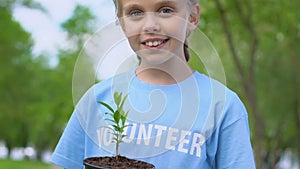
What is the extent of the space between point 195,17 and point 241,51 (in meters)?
12.1

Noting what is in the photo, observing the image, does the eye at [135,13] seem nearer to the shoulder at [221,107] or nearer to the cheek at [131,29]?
the cheek at [131,29]

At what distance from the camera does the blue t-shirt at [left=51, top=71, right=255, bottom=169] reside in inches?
51.9

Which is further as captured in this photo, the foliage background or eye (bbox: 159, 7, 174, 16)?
the foliage background

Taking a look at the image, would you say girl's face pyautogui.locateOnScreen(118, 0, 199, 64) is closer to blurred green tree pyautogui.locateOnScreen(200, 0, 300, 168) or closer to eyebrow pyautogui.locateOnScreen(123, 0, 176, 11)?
eyebrow pyautogui.locateOnScreen(123, 0, 176, 11)

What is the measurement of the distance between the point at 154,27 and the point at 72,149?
1.52 ft

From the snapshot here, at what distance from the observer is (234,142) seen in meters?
1.36

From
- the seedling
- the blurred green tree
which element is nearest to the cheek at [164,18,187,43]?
the seedling

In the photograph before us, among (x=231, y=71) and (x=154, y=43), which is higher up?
(x=231, y=71)

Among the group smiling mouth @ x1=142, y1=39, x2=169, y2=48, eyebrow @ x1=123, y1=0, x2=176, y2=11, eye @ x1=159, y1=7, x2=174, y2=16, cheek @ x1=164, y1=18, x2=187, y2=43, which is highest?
eyebrow @ x1=123, y1=0, x2=176, y2=11

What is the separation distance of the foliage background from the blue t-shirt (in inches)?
322

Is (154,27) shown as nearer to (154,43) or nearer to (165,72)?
(154,43)

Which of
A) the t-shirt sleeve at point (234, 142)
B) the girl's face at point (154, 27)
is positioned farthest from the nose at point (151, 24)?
the t-shirt sleeve at point (234, 142)

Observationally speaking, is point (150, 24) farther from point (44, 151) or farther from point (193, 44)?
point (44, 151)

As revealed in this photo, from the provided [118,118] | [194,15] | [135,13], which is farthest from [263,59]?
[118,118]
